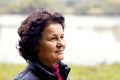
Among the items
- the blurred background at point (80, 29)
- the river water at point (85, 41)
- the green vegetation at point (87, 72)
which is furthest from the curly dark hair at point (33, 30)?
the river water at point (85, 41)

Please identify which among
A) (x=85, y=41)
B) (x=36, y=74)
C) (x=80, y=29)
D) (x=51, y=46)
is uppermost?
(x=51, y=46)

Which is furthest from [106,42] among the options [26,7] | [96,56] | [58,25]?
[58,25]

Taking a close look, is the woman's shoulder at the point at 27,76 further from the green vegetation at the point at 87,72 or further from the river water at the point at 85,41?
the river water at the point at 85,41

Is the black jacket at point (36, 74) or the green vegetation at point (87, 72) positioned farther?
the green vegetation at point (87, 72)

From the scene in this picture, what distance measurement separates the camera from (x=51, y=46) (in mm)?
2035

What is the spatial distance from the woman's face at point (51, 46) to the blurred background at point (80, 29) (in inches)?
244

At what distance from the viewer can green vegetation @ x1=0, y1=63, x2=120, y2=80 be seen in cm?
711

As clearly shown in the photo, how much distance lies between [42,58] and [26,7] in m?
8.78

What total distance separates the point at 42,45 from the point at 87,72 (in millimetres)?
5934

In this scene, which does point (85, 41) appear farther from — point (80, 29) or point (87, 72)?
point (87, 72)

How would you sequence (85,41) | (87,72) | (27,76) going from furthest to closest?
(85,41) < (87,72) < (27,76)

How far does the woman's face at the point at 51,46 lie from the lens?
203cm

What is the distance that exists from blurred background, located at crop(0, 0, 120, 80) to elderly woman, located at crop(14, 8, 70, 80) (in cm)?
616

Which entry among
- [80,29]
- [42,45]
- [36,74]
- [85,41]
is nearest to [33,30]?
[42,45]
